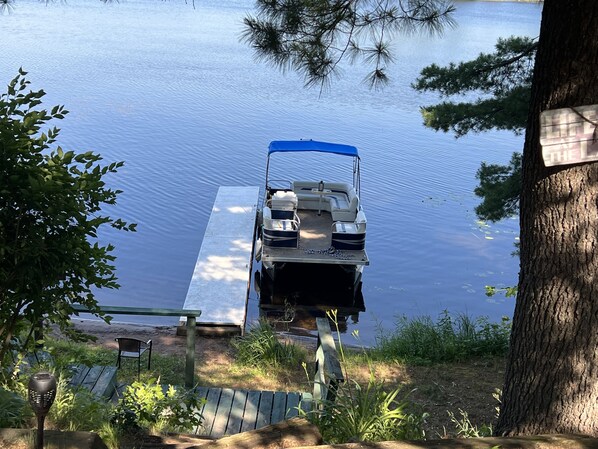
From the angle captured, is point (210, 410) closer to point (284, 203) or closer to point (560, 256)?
point (560, 256)

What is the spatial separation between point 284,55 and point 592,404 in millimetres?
3498

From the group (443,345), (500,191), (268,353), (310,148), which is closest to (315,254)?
(310,148)

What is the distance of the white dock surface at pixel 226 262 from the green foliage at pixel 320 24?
6.01 metres

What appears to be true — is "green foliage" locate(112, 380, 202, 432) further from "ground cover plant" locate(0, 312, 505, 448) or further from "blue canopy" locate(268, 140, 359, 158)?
"blue canopy" locate(268, 140, 359, 158)

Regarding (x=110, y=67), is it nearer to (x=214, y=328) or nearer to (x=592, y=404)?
(x=214, y=328)

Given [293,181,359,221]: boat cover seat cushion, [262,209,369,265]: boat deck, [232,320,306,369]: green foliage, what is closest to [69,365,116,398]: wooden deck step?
[232,320,306,369]: green foliage

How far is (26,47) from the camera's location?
30.0m

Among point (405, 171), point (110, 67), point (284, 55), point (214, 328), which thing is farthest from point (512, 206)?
point (110, 67)

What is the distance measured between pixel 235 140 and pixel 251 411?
17.5m

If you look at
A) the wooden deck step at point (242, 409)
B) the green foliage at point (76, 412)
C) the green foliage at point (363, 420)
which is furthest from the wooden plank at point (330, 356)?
the green foliage at point (76, 412)

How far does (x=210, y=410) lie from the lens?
19.0 feet

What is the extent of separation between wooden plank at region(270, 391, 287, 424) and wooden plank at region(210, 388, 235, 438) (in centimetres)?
32

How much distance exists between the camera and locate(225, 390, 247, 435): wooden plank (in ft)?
18.2

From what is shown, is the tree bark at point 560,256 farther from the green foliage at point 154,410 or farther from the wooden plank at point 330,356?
the green foliage at point 154,410
